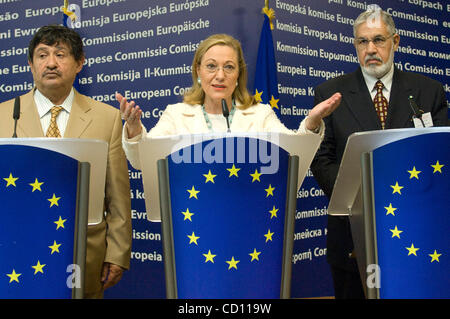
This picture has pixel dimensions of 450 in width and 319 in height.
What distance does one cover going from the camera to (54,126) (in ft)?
7.71

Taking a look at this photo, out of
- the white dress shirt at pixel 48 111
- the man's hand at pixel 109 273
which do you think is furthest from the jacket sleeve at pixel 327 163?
the white dress shirt at pixel 48 111

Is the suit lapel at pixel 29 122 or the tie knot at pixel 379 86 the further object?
the tie knot at pixel 379 86

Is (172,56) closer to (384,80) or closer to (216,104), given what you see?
(216,104)

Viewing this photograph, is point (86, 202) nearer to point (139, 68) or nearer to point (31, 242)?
point (31, 242)

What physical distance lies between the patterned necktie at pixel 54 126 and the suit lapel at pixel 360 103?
148 centimetres

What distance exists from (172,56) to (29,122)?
6.43ft

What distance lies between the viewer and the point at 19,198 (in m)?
1.40

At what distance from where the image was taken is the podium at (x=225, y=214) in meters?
1.41

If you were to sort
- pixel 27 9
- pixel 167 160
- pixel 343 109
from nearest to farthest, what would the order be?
pixel 167 160 < pixel 343 109 < pixel 27 9

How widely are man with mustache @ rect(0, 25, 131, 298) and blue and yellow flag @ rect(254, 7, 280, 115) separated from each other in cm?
167

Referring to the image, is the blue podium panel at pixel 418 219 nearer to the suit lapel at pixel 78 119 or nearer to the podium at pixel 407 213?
the podium at pixel 407 213

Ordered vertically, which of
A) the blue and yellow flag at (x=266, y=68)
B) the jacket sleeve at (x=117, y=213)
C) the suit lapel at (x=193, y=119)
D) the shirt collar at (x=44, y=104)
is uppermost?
the blue and yellow flag at (x=266, y=68)

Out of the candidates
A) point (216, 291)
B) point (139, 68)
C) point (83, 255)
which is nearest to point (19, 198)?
point (83, 255)
